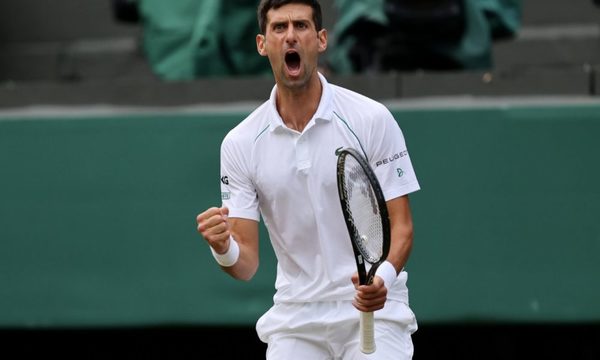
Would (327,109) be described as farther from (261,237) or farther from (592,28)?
(592,28)

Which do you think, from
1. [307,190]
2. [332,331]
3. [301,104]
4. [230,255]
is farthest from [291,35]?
[332,331]

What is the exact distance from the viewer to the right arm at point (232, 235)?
439 centimetres

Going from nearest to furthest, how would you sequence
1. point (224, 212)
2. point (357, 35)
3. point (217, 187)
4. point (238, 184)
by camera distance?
1. point (224, 212)
2. point (238, 184)
3. point (217, 187)
4. point (357, 35)

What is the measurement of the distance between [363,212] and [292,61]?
0.64 metres

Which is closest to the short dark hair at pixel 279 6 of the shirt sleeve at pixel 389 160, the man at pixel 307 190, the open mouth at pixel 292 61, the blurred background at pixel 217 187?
the man at pixel 307 190

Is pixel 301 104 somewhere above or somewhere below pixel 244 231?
above

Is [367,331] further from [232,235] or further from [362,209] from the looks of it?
[232,235]

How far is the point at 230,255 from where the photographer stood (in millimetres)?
4586

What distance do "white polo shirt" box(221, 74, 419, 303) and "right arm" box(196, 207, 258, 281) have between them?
0.05m

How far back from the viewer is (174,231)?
7.14 metres

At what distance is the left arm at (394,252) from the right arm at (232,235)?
1.52 feet

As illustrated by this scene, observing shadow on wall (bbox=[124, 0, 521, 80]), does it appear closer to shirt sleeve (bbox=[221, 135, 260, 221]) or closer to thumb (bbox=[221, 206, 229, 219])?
shirt sleeve (bbox=[221, 135, 260, 221])

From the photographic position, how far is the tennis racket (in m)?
4.28

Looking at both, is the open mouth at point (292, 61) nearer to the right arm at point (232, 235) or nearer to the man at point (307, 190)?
the man at point (307, 190)
